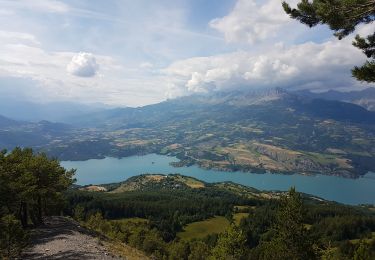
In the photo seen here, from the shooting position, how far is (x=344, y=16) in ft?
62.6

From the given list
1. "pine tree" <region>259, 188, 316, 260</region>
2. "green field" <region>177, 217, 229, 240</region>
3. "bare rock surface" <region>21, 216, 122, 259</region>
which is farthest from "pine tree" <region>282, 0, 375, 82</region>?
"green field" <region>177, 217, 229, 240</region>

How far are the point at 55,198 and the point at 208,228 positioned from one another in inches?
4584

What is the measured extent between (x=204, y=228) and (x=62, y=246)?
12806cm

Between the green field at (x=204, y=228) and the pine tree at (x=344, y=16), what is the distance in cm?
13143

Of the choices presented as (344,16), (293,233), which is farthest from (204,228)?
(344,16)

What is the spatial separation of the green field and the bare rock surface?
353 feet

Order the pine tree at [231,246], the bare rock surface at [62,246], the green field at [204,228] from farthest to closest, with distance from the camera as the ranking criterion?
the green field at [204,228], the pine tree at [231,246], the bare rock surface at [62,246]

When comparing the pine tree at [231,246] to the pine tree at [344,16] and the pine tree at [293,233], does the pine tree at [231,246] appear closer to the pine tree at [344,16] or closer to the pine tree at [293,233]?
the pine tree at [293,233]

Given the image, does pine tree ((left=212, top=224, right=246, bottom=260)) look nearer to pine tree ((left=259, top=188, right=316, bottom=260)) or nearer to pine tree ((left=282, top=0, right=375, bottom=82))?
pine tree ((left=259, top=188, right=316, bottom=260))

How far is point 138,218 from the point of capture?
165 m

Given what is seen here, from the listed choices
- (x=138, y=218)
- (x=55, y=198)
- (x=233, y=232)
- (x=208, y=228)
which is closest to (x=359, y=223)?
(x=208, y=228)

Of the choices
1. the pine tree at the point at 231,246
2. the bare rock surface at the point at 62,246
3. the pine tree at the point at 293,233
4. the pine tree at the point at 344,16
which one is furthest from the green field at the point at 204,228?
the pine tree at the point at 344,16

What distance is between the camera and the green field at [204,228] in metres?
148

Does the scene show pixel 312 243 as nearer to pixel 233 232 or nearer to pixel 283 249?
pixel 283 249
